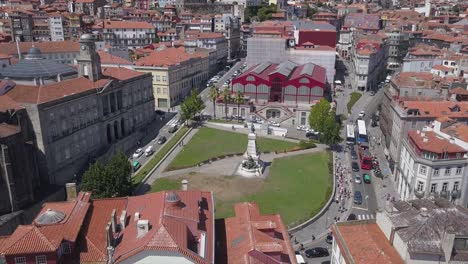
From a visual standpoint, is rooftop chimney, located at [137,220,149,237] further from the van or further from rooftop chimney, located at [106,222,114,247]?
the van

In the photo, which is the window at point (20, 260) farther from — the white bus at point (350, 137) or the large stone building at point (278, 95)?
the large stone building at point (278, 95)

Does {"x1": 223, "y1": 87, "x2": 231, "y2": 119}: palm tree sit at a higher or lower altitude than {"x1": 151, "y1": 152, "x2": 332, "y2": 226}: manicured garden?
higher

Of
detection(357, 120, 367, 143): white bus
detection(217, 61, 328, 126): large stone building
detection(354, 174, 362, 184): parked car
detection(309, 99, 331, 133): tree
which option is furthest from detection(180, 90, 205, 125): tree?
detection(354, 174, 362, 184): parked car

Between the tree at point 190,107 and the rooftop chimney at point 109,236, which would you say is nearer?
the rooftop chimney at point 109,236

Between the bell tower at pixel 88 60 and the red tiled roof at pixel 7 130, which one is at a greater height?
the bell tower at pixel 88 60

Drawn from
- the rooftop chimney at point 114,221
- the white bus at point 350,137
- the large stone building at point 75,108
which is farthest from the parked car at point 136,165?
→ the white bus at point 350,137

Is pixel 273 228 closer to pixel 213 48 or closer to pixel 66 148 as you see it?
pixel 66 148

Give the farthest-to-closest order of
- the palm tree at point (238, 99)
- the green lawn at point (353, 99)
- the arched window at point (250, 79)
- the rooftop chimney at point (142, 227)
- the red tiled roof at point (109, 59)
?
the green lawn at point (353, 99)
the arched window at point (250, 79)
the red tiled roof at point (109, 59)
the palm tree at point (238, 99)
the rooftop chimney at point (142, 227)
